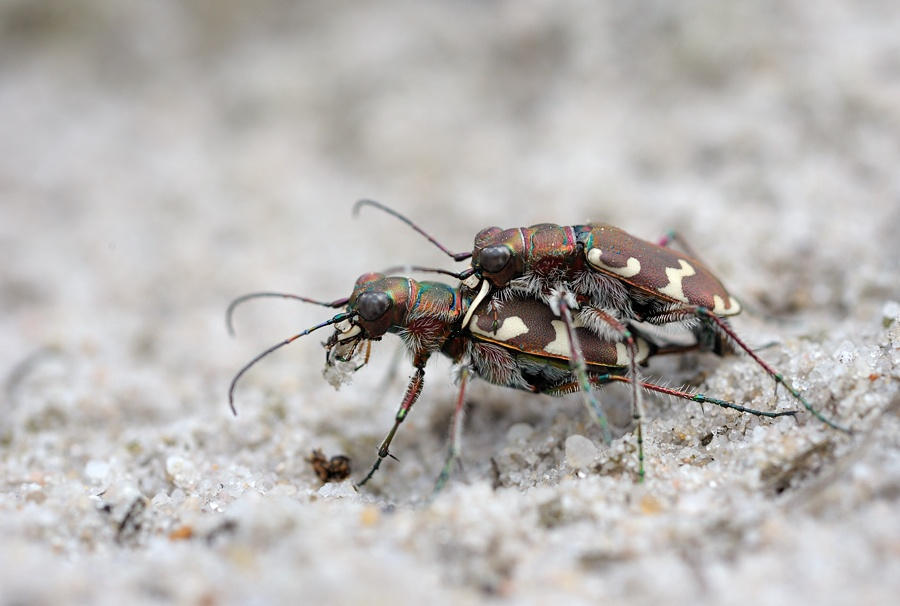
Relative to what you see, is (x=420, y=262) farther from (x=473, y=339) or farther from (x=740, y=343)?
(x=740, y=343)

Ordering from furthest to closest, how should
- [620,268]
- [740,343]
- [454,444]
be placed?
[620,268]
[740,343]
[454,444]

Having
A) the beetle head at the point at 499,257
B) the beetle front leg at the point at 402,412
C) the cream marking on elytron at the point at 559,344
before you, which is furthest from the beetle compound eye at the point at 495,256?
the beetle front leg at the point at 402,412

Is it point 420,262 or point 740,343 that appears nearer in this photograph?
point 740,343

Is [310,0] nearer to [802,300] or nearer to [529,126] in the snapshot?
[529,126]

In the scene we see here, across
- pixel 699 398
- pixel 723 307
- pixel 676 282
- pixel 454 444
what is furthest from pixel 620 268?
pixel 454 444

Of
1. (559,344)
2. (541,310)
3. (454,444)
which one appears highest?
(541,310)

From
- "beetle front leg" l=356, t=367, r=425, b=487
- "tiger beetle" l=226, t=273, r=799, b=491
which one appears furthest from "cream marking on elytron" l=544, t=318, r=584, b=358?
"beetle front leg" l=356, t=367, r=425, b=487

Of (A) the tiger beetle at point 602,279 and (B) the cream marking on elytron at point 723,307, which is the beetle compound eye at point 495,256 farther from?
(B) the cream marking on elytron at point 723,307
